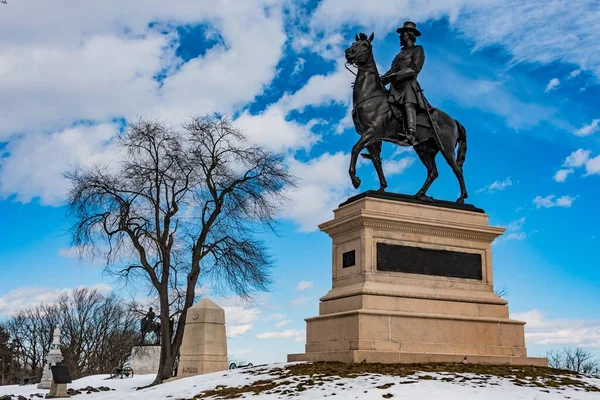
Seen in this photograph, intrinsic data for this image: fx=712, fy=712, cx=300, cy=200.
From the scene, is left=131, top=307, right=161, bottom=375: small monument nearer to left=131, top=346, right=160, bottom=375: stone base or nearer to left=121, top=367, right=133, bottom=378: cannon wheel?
left=131, top=346, right=160, bottom=375: stone base

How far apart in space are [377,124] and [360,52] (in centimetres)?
176

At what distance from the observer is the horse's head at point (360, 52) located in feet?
54.2

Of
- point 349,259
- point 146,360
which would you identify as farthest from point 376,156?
point 146,360

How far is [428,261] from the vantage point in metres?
15.6

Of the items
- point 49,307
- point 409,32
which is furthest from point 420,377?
point 49,307

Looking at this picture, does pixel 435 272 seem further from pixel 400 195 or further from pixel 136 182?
pixel 136 182

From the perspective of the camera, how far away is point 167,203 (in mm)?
27328

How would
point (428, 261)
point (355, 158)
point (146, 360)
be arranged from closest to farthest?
point (428, 261) < point (355, 158) < point (146, 360)

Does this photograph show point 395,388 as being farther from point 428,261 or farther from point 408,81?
point 408,81

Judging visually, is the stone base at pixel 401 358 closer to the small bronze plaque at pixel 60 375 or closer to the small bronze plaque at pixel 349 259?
the small bronze plaque at pixel 349 259

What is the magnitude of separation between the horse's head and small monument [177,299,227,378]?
1080cm

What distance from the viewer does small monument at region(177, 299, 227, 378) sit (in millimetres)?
23000

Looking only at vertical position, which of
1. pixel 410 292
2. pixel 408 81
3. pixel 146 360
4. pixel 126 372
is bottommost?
pixel 126 372

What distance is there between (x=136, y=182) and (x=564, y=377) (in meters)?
18.1
